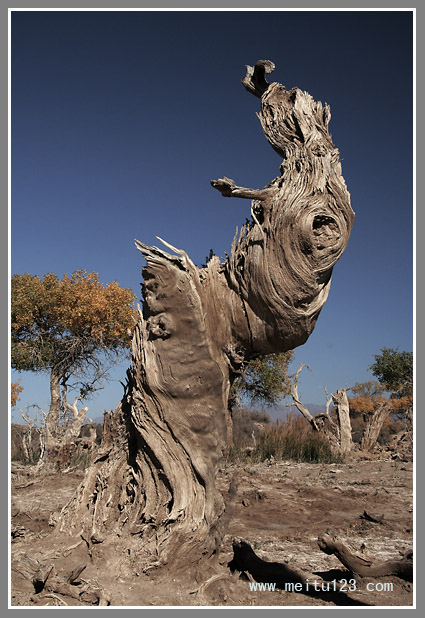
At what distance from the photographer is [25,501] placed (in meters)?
8.36

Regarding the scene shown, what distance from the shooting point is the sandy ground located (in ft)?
13.8

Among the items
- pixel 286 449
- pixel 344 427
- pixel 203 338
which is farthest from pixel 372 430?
pixel 203 338

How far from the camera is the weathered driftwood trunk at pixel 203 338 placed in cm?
466

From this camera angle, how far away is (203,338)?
478 centimetres

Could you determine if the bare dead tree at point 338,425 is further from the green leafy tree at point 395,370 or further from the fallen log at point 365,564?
the fallen log at point 365,564

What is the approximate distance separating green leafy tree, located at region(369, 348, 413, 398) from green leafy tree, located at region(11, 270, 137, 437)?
12.1 metres

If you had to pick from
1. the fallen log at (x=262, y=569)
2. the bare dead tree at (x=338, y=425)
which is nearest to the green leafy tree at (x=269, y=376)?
the bare dead tree at (x=338, y=425)

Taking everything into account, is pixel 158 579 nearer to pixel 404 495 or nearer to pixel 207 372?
pixel 207 372

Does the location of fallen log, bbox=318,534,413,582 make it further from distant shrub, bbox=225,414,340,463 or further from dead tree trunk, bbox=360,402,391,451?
dead tree trunk, bbox=360,402,391,451

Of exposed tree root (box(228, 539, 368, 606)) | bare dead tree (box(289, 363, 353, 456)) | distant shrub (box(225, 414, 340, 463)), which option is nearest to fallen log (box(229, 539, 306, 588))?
exposed tree root (box(228, 539, 368, 606))

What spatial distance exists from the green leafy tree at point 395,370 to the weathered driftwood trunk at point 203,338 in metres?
18.3

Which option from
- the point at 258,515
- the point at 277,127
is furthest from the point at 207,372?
the point at 258,515

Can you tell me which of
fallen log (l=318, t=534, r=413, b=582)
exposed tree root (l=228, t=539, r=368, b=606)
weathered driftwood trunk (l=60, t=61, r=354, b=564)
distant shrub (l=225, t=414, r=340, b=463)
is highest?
weathered driftwood trunk (l=60, t=61, r=354, b=564)

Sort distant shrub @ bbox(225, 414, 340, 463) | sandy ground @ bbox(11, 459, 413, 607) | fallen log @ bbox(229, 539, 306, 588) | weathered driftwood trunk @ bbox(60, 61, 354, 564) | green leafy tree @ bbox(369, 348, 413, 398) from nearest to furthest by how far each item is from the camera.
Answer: sandy ground @ bbox(11, 459, 413, 607), fallen log @ bbox(229, 539, 306, 588), weathered driftwood trunk @ bbox(60, 61, 354, 564), distant shrub @ bbox(225, 414, 340, 463), green leafy tree @ bbox(369, 348, 413, 398)
